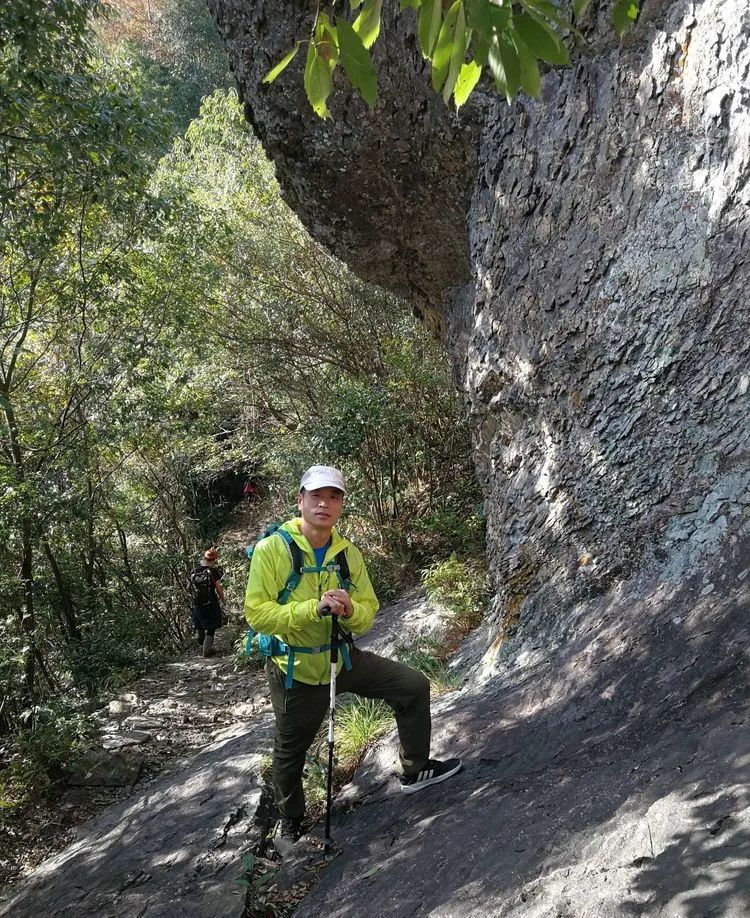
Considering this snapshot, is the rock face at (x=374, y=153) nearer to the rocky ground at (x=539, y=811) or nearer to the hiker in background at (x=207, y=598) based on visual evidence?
the rocky ground at (x=539, y=811)

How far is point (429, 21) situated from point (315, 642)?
9.63 ft

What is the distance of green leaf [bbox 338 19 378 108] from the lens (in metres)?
1.62

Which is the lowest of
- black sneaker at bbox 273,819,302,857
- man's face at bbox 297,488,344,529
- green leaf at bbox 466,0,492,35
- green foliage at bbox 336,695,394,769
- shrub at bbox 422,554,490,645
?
black sneaker at bbox 273,819,302,857

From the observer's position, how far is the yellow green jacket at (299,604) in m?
3.49

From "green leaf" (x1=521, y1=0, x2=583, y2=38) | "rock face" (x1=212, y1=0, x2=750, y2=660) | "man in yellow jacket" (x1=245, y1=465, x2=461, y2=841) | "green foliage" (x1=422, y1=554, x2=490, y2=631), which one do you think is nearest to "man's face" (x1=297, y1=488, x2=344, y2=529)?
"man in yellow jacket" (x1=245, y1=465, x2=461, y2=841)

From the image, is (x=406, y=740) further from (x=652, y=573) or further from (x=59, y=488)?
(x=59, y=488)

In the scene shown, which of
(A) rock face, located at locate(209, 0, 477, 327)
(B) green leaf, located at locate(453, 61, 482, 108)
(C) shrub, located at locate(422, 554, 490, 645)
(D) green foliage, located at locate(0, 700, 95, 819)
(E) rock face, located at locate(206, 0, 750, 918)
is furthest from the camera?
(D) green foliage, located at locate(0, 700, 95, 819)

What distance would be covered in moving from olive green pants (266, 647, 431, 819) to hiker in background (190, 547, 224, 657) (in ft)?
25.2

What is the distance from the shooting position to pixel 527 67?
5.41 feet

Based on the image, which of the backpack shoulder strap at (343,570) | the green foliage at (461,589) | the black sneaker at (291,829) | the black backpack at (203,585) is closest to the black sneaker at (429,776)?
the black sneaker at (291,829)

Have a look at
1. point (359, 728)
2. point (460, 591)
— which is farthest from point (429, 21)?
point (460, 591)

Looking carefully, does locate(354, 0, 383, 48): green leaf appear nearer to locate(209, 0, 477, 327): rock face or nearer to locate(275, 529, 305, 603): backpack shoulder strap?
locate(275, 529, 305, 603): backpack shoulder strap

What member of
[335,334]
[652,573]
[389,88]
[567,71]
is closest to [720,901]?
[652,573]

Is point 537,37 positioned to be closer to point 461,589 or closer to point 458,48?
point 458,48
